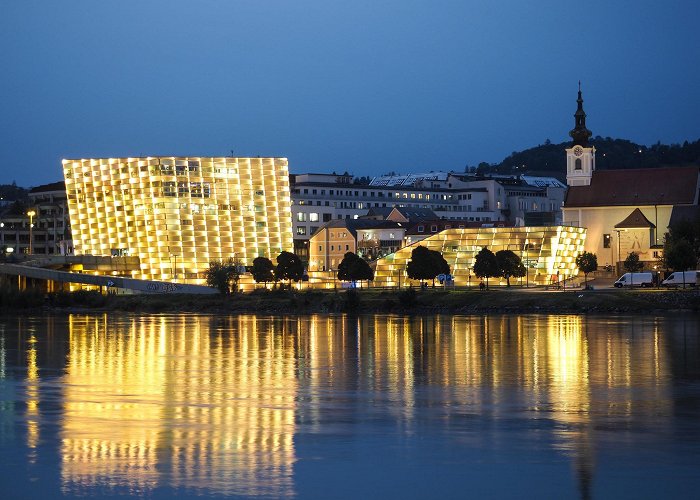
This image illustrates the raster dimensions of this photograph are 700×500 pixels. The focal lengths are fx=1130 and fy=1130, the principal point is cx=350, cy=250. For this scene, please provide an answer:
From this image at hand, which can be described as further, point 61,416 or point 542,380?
point 542,380

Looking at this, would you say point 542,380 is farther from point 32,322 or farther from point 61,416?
point 32,322

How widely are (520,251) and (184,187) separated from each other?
3434cm

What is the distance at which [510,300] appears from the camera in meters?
72.5

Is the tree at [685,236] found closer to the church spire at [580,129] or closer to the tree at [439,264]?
the tree at [439,264]

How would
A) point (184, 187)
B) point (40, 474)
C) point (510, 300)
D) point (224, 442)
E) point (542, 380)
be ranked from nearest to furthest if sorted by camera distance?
point (40, 474)
point (224, 442)
point (542, 380)
point (510, 300)
point (184, 187)

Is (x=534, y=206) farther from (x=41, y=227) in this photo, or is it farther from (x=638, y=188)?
(x=41, y=227)

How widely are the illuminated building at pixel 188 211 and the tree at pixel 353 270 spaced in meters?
20.0

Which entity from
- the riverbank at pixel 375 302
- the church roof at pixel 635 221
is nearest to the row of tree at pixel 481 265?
the riverbank at pixel 375 302

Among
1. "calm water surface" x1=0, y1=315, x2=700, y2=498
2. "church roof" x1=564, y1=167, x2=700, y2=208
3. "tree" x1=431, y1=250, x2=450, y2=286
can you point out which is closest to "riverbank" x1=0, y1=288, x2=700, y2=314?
"tree" x1=431, y1=250, x2=450, y2=286

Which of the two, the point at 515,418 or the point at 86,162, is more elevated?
the point at 86,162

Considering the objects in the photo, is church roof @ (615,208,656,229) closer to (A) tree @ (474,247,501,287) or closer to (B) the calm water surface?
(A) tree @ (474,247,501,287)

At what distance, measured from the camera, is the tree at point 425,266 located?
88.4 metres

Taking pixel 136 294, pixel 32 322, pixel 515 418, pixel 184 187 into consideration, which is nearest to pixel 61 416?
pixel 515 418

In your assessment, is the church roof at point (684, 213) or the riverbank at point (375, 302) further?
the church roof at point (684, 213)
